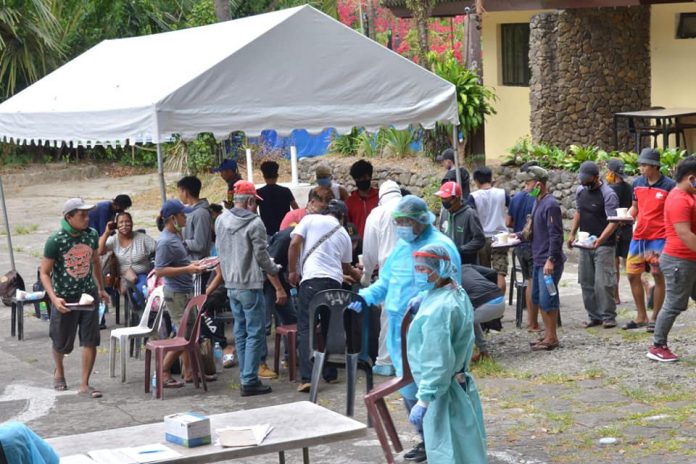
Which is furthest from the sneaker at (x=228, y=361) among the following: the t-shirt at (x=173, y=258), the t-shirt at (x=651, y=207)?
the t-shirt at (x=651, y=207)

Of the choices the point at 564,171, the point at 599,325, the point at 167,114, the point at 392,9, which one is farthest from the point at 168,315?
the point at 392,9

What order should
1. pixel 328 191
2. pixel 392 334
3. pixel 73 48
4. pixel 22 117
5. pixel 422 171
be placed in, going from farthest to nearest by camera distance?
1. pixel 73 48
2. pixel 422 171
3. pixel 22 117
4. pixel 328 191
5. pixel 392 334

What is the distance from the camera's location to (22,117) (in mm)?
13297

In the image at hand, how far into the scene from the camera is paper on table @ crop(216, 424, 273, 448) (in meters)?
6.16

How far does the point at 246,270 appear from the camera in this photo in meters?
9.89

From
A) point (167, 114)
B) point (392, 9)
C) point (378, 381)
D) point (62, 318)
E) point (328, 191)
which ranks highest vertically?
point (392, 9)

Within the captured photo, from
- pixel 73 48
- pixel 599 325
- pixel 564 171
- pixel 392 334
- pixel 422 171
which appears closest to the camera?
pixel 392 334

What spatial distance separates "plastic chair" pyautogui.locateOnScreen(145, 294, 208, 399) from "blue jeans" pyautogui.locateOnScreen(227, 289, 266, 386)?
14.1 inches

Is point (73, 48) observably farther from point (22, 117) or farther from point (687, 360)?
point (687, 360)

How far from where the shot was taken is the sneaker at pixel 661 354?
10.4m

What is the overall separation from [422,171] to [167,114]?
1182 cm

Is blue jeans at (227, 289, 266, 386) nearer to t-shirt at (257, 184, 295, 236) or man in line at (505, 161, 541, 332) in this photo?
t-shirt at (257, 184, 295, 236)

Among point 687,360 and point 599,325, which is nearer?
point 687,360

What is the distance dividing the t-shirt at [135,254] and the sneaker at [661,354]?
17.3 feet
